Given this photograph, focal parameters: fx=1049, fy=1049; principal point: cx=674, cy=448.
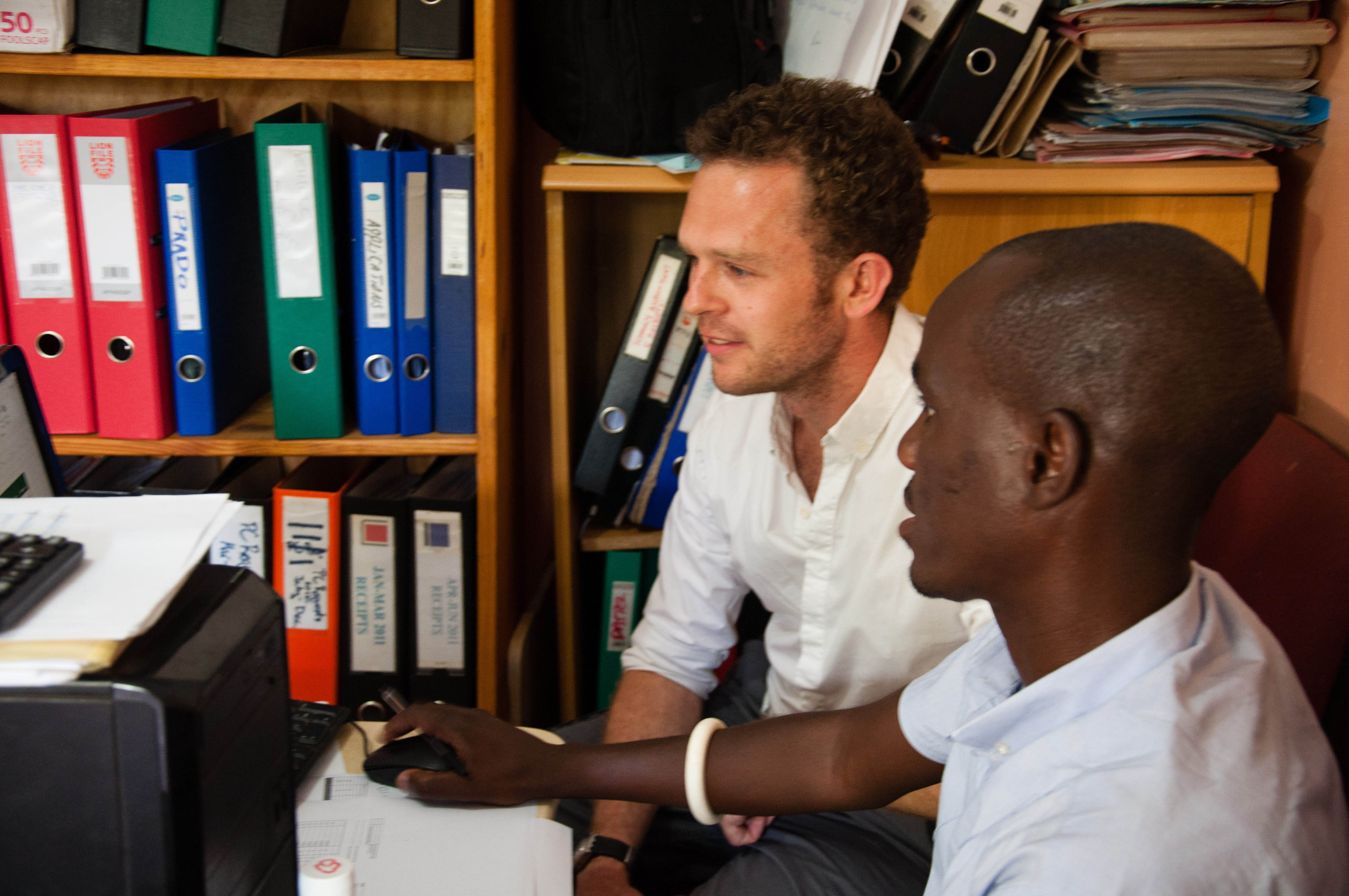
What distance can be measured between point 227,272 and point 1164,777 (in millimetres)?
1259

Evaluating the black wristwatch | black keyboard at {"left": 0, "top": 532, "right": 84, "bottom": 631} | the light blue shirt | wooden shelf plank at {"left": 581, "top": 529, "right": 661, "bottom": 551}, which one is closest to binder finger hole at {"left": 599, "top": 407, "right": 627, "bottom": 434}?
wooden shelf plank at {"left": 581, "top": 529, "right": 661, "bottom": 551}

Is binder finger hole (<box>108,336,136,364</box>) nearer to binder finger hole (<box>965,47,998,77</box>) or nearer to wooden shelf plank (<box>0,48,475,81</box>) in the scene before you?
wooden shelf plank (<box>0,48,475,81</box>)

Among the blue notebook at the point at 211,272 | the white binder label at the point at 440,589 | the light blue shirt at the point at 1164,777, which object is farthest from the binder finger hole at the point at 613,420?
the light blue shirt at the point at 1164,777

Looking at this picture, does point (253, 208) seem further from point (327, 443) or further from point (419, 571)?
point (419, 571)

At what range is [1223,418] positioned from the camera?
64cm

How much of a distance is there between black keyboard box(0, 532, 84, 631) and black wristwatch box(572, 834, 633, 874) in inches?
28.1

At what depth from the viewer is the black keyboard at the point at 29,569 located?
54 centimetres

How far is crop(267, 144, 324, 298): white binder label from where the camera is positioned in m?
1.30

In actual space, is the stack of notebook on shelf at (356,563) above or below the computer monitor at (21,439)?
below

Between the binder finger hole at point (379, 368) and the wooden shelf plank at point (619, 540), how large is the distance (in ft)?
1.39

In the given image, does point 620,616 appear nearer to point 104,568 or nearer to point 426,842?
point 426,842

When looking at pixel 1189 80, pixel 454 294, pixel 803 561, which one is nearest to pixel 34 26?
pixel 454 294

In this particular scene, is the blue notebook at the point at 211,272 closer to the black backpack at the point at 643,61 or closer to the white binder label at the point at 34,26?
the white binder label at the point at 34,26

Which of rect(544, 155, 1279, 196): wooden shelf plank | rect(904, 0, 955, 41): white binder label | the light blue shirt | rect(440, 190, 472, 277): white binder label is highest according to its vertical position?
rect(904, 0, 955, 41): white binder label
